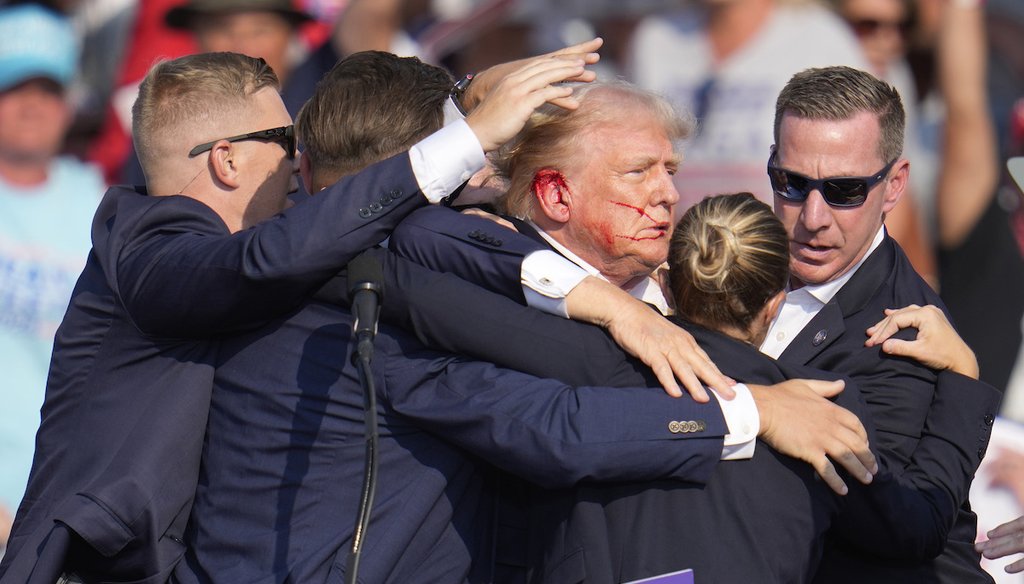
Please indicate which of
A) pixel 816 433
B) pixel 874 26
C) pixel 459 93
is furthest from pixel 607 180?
pixel 874 26

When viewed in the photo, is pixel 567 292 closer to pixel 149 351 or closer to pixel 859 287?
pixel 859 287

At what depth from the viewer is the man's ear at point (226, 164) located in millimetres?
3611

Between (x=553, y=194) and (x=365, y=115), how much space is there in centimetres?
49

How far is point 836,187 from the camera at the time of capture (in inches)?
146

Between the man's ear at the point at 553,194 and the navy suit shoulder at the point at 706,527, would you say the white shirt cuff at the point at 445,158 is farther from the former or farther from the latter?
the navy suit shoulder at the point at 706,527

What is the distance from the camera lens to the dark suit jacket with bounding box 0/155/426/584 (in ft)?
10.3

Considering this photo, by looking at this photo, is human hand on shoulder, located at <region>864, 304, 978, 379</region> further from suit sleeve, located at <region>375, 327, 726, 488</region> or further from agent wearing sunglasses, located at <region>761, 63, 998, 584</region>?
suit sleeve, located at <region>375, 327, 726, 488</region>

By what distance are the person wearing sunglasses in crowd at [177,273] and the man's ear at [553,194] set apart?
27cm

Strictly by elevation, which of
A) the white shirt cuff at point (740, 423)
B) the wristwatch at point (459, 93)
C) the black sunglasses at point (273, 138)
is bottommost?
the white shirt cuff at point (740, 423)

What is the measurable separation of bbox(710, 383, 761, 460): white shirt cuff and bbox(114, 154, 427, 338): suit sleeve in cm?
79

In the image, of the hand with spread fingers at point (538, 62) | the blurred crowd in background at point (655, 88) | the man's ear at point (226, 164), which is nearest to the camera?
the hand with spread fingers at point (538, 62)

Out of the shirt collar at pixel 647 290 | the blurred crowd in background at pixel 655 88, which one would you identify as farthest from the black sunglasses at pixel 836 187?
the blurred crowd in background at pixel 655 88

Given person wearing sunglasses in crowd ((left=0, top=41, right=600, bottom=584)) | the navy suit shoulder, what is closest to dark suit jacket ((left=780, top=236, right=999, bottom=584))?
the navy suit shoulder

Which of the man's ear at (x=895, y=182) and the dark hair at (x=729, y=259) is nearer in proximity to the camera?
the dark hair at (x=729, y=259)
